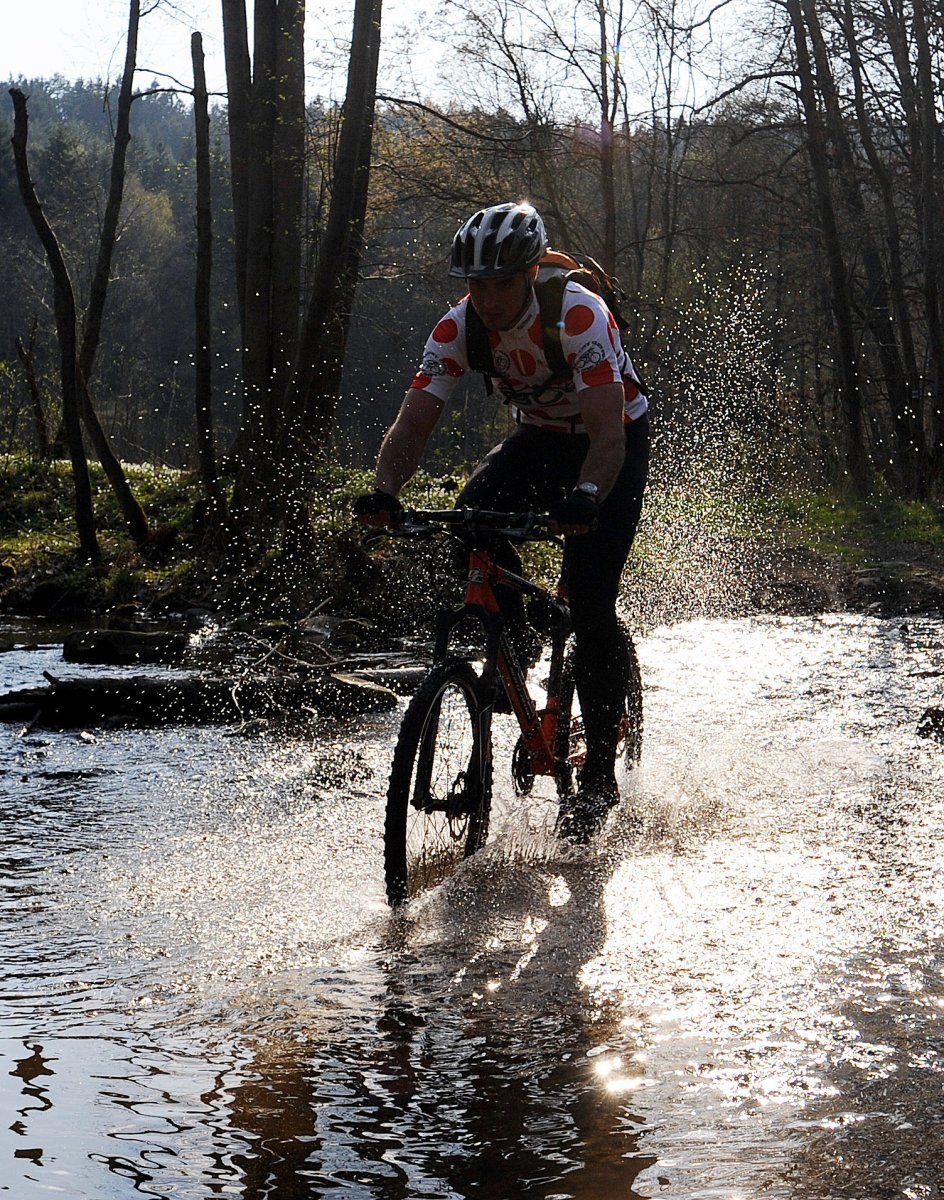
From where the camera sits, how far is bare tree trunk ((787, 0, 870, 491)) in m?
22.0

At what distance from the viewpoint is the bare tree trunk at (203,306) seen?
14164mm

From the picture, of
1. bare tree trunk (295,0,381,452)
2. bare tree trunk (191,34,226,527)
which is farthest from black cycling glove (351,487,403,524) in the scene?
bare tree trunk (191,34,226,527)

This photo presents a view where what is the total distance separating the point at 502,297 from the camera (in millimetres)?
4434

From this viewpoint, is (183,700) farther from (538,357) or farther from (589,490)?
(589,490)

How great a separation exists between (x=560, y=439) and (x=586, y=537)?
373 mm

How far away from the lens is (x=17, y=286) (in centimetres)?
6700

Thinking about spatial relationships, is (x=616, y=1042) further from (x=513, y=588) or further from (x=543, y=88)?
(x=543, y=88)

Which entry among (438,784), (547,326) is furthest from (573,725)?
(547,326)

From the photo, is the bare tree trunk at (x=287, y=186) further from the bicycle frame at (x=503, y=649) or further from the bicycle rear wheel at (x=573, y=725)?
the bicycle frame at (x=503, y=649)

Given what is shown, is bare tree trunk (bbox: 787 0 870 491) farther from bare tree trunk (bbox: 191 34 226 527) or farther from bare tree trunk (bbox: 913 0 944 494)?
bare tree trunk (bbox: 191 34 226 527)

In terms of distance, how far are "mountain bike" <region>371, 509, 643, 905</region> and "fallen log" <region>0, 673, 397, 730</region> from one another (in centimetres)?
256

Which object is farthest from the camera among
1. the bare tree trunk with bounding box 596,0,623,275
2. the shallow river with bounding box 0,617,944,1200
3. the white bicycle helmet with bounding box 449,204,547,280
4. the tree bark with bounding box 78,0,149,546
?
the bare tree trunk with bounding box 596,0,623,275

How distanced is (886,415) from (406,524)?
29637mm

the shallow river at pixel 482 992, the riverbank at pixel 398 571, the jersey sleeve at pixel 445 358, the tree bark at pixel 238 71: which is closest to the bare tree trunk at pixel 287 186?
the tree bark at pixel 238 71
